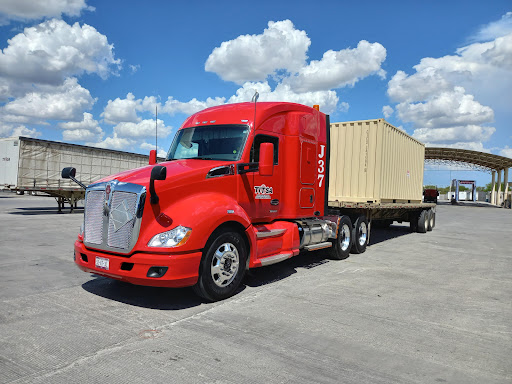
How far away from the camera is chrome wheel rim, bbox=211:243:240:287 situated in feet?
17.0

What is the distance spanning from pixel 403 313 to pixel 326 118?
4521 millimetres

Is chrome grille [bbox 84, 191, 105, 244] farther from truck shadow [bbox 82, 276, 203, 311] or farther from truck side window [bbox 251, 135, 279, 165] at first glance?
truck side window [bbox 251, 135, 279, 165]

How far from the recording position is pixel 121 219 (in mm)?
4828

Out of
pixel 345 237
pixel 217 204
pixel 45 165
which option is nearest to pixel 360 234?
pixel 345 237

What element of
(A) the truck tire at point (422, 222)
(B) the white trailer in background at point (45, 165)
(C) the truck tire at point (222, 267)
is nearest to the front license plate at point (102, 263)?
(C) the truck tire at point (222, 267)

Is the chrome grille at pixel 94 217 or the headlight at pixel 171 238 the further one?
the chrome grille at pixel 94 217

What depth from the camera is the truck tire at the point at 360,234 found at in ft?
30.8

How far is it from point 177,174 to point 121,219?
0.89 m

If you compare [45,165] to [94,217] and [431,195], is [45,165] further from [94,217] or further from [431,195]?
[431,195]

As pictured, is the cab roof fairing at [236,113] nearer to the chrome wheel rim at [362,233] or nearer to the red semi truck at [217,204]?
the red semi truck at [217,204]

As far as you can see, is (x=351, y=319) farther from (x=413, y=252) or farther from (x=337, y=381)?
(x=413, y=252)

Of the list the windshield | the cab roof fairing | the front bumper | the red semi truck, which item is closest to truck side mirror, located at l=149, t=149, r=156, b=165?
the red semi truck

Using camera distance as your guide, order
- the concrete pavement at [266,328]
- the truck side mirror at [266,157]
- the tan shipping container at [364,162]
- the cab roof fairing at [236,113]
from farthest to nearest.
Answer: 1. the tan shipping container at [364,162]
2. the cab roof fairing at [236,113]
3. the truck side mirror at [266,157]
4. the concrete pavement at [266,328]

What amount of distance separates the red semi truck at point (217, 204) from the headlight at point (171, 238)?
0.01 m
